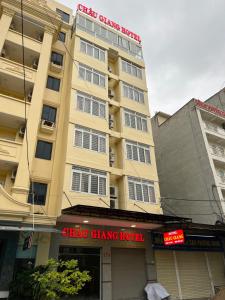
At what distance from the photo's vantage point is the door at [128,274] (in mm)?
13945

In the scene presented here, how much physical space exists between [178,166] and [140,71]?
10.2 m

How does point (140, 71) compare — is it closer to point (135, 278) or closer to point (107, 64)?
point (107, 64)

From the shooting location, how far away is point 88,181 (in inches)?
602

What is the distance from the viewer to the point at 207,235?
58.3ft

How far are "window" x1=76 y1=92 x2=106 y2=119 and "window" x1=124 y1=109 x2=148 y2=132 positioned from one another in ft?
7.23

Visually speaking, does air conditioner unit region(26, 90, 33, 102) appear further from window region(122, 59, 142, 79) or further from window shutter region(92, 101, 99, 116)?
window region(122, 59, 142, 79)

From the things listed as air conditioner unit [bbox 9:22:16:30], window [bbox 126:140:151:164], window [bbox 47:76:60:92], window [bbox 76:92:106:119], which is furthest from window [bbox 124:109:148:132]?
air conditioner unit [bbox 9:22:16:30]

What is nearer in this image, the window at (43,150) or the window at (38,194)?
the window at (38,194)

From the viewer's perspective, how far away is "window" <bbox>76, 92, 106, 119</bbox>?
58.1 feet

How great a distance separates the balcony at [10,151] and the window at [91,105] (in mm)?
5391

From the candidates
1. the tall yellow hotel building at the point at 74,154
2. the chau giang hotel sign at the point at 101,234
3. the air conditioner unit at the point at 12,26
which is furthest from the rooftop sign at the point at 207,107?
the air conditioner unit at the point at 12,26

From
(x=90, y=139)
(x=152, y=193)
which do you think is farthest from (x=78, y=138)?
(x=152, y=193)

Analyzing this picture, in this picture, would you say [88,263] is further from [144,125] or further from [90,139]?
[144,125]

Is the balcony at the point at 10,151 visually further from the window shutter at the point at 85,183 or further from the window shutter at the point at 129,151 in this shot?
the window shutter at the point at 129,151
